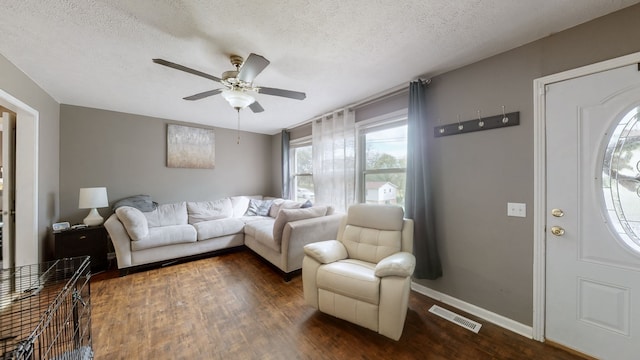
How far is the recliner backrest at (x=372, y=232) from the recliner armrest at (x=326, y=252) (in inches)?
4.8

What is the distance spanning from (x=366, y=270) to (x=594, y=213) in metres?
1.69

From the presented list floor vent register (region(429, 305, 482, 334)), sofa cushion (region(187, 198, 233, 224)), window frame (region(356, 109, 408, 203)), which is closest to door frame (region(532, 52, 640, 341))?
floor vent register (region(429, 305, 482, 334))

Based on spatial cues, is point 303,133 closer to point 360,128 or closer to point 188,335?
point 360,128

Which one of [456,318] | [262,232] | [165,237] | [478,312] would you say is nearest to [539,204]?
[478,312]

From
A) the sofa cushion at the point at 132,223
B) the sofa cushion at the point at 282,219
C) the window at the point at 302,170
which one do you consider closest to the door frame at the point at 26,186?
the sofa cushion at the point at 132,223

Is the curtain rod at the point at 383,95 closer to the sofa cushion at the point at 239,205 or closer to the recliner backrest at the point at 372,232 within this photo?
the recliner backrest at the point at 372,232

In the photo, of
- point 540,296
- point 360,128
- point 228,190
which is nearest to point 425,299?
point 540,296

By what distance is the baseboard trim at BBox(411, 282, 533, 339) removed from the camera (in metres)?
1.89

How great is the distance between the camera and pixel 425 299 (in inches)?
96.1

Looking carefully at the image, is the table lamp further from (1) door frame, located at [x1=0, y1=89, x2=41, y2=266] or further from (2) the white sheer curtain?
(2) the white sheer curtain

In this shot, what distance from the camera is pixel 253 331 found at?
1922mm

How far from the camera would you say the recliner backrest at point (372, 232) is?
2.26 metres

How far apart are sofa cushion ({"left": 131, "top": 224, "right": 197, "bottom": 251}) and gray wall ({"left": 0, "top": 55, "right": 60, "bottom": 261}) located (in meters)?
1.04

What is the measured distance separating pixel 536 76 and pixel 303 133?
11.3 feet
